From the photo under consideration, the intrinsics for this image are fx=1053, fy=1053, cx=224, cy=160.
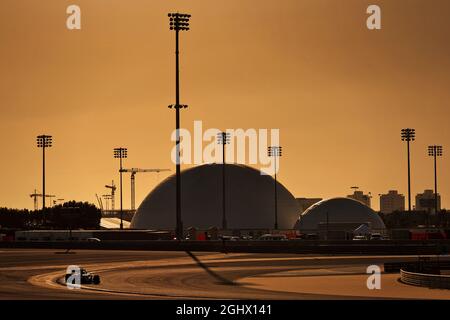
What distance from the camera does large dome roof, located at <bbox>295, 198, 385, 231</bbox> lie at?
185 meters

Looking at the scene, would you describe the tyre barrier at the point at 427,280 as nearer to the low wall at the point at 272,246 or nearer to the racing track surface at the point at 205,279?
the racing track surface at the point at 205,279

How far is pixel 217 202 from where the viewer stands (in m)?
190

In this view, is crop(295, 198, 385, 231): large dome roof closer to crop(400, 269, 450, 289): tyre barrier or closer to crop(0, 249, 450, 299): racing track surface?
crop(0, 249, 450, 299): racing track surface

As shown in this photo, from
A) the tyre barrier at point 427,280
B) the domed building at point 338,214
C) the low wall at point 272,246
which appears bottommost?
the low wall at point 272,246

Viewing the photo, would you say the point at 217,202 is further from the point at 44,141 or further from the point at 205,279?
the point at 205,279

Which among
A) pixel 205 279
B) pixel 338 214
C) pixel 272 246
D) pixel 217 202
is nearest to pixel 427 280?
pixel 205 279

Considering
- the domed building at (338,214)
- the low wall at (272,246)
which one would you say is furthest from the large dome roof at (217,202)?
the low wall at (272,246)

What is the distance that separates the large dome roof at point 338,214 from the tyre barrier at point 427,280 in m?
136

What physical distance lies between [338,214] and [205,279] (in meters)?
140

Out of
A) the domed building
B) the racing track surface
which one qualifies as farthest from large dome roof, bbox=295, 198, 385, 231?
the racing track surface

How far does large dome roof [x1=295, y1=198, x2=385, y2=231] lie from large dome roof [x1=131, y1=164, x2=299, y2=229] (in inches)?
192

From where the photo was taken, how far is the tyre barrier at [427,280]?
42594 mm
